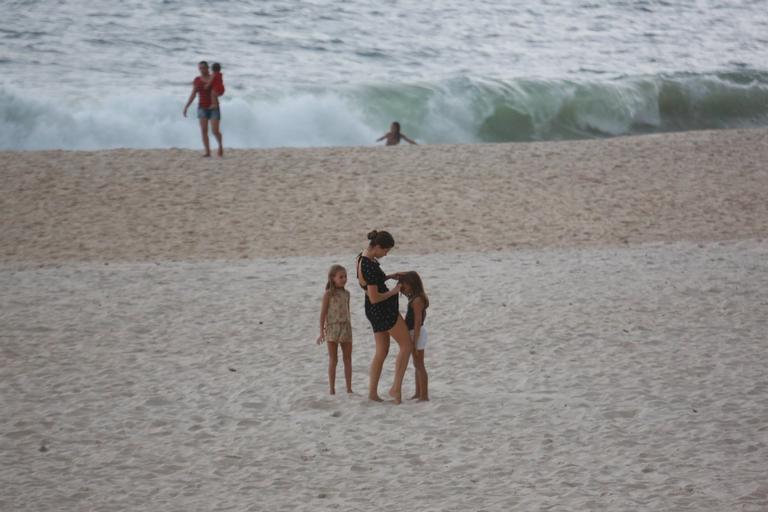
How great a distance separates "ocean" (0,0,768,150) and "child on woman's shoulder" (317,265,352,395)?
13.0m

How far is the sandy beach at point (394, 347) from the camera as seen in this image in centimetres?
610

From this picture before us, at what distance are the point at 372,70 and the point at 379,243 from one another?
1952 cm

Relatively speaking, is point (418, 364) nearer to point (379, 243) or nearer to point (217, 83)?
point (379, 243)

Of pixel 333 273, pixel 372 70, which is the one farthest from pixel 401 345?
pixel 372 70

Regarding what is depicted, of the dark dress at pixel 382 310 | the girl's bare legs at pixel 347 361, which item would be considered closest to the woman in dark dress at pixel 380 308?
the dark dress at pixel 382 310

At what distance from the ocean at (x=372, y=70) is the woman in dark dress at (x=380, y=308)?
13.2m

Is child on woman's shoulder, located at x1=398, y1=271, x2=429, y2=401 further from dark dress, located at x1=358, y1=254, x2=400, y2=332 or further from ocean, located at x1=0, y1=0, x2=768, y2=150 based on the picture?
ocean, located at x1=0, y1=0, x2=768, y2=150

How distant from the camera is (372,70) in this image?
1021 inches

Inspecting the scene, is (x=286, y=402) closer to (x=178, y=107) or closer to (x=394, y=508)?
(x=394, y=508)

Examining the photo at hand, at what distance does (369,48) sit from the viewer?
A: 1104 inches

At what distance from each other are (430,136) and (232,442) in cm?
1484

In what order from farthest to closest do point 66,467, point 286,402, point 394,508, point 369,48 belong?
point 369,48 < point 286,402 < point 66,467 < point 394,508

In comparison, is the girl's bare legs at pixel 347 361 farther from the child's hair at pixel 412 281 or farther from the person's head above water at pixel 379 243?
the person's head above water at pixel 379 243

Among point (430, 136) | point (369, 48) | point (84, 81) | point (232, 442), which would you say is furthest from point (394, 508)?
point (369, 48)
